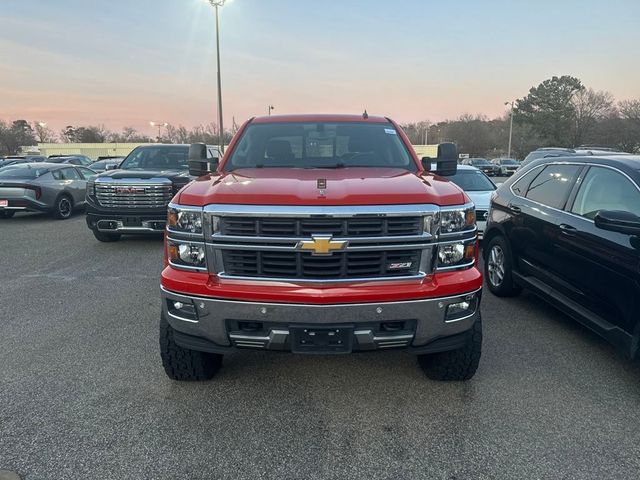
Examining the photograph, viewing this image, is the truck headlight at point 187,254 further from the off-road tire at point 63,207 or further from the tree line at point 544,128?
the tree line at point 544,128

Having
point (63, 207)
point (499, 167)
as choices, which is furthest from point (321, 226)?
point (499, 167)

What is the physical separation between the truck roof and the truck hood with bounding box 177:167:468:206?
1.23 meters

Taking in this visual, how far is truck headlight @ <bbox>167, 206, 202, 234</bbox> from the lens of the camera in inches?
113

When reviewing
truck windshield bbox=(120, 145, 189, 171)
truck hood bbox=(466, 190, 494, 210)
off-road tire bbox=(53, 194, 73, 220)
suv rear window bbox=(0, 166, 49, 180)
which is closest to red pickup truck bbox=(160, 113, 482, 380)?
truck hood bbox=(466, 190, 494, 210)

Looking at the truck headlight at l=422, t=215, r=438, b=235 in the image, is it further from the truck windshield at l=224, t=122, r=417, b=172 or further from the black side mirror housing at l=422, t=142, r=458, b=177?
the black side mirror housing at l=422, t=142, r=458, b=177

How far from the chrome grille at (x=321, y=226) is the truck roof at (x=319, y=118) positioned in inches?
80.0

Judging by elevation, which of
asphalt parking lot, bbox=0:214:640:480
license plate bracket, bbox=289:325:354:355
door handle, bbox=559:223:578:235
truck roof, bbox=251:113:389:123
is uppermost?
truck roof, bbox=251:113:389:123

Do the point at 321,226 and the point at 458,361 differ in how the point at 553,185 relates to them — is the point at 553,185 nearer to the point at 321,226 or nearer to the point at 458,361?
the point at 458,361

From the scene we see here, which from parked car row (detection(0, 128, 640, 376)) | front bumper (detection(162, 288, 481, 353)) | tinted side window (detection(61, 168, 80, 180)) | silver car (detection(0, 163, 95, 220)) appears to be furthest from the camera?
tinted side window (detection(61, 168, 80, 180))

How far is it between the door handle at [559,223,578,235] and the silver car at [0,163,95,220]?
38.3 ft

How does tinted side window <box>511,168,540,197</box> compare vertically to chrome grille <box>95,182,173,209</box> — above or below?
above

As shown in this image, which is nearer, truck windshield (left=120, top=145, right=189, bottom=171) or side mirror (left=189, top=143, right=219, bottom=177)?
side mirror (left=189, top=143, right=219, bottom=177)

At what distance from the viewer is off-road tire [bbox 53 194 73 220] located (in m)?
11.9

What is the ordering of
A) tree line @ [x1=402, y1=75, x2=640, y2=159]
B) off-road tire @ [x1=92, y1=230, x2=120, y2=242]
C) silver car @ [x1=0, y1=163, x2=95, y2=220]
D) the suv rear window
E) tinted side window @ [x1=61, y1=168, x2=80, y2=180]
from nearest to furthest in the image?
off-road tire @ [x1=92, y1=230, x2=120, y2=242] < silver car @ [x1=0, y1=163, x2=95, y2=220] < the suv rear window < tinted side window @ [x1=61, y1=168, x2=80, y2=180] < tree line @ [x1=402, y1=75, x2=640, y2=159]
